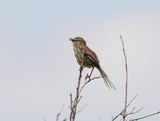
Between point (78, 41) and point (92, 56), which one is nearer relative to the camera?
point (92, 56)

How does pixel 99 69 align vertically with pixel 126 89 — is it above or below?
above

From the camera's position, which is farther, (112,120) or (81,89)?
(81,89)

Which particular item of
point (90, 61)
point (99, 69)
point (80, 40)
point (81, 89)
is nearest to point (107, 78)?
point (99, 69)

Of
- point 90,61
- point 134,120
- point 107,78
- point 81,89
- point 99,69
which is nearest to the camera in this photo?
point 134,120

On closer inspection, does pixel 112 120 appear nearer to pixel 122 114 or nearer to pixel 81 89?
pixel 122 114

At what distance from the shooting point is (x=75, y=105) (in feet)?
20.9

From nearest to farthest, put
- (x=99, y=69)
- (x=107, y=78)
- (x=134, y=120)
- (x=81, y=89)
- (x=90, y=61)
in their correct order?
(x=134, y=120), (x=81, y=89), (x=107, y=78), (x=99, y=69), (x=90, y=61)

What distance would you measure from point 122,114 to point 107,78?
448 cm

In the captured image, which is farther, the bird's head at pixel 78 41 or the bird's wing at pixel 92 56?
the bird's head at pixel 78 41

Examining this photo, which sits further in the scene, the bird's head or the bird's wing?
the bird's head

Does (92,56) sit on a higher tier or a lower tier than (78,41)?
lower

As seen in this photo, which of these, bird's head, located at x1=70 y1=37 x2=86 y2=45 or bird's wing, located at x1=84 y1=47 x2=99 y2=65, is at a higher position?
bird's head, located at x1=70 y1=37 x2=86 y2=45

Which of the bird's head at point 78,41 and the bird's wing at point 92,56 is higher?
the bird's head at point 78,41

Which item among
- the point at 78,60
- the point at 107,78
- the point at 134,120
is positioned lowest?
the point at 134,120
